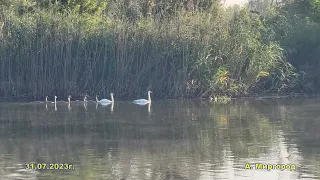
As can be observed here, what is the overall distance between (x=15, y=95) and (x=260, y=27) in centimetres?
919

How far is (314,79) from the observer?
2823 centimetres

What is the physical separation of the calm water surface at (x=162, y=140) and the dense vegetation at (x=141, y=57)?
5.88 ft

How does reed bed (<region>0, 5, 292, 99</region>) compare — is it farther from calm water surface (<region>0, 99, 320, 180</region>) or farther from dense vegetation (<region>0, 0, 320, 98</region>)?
calm water surface (<region>0, 99, 320, 180</region>)

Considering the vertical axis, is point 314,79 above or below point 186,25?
below

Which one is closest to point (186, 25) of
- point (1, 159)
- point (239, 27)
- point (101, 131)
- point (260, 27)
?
point (239, 27)

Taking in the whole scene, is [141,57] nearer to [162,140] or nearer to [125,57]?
[125,57]

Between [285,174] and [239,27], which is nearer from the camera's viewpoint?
[285,174]

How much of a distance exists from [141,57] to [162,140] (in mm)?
10619

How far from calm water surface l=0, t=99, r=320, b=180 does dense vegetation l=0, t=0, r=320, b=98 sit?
1793 mm

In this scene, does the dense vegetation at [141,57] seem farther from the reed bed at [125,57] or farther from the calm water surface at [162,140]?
the calm water surface at [162,140]

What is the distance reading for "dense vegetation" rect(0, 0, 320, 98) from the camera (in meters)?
26.2

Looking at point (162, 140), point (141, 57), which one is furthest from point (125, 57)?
point (162, 140)

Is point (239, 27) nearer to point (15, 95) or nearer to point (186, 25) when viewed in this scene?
point (186, 25)

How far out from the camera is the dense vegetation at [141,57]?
86.0 ft
